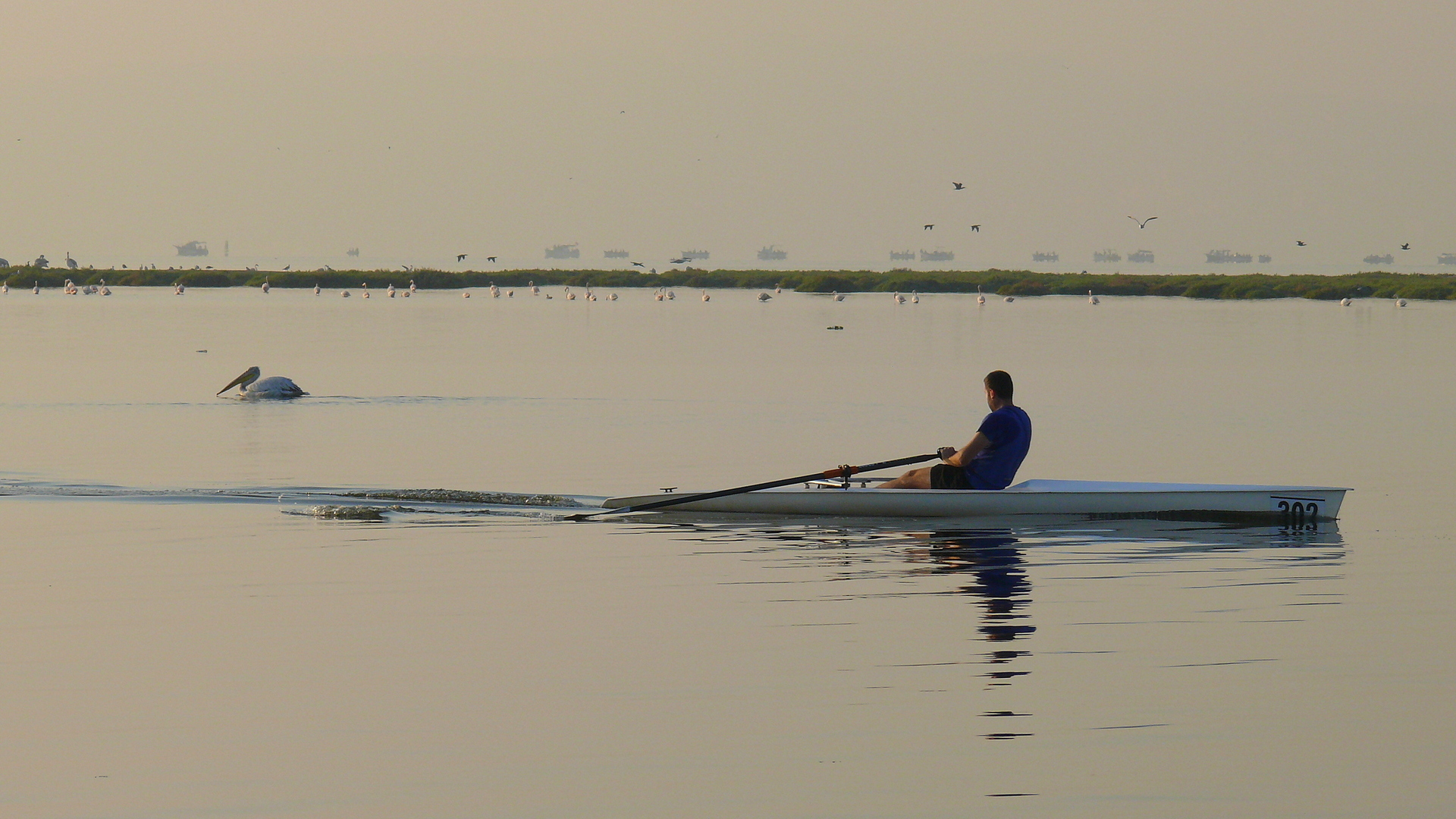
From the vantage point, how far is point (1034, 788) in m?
8.60

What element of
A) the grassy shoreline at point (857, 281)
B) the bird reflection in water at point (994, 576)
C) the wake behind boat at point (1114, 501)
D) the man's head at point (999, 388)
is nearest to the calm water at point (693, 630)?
the bird reflection in water at point (994, 576)

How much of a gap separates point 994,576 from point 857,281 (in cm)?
12586

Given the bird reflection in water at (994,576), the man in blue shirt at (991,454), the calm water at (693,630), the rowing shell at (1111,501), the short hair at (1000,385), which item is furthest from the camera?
the rowing shell at (1111,501)

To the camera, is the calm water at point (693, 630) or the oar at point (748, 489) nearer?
the calm water at point (693, 630)

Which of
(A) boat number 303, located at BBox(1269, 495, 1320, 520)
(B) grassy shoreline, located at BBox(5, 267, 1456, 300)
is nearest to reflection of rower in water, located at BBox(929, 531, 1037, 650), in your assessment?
(A) boat number 303, located at BBox(1269, 495, 1320, 520)

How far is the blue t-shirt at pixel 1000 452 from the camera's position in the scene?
59.7 ft

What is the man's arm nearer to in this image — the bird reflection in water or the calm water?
the calm water

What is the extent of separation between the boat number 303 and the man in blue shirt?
2.62 m

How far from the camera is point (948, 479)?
18.6 m

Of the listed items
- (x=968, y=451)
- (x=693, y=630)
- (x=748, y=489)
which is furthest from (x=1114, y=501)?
(x=693, y=630)

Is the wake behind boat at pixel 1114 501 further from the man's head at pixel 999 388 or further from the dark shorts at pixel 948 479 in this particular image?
the man's head at pixel 999 388

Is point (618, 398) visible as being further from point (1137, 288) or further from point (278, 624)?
point (1137, 288)

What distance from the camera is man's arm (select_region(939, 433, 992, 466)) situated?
18359 millimetres

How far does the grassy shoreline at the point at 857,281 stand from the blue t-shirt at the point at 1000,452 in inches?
3752
